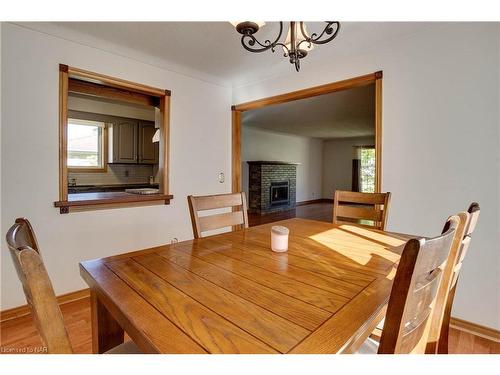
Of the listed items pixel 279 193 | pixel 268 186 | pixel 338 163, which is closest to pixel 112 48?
pixel 268 186

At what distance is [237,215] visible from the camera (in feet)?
5.88

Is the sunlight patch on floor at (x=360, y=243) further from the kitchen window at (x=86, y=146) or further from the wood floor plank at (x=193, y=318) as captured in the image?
the kitchen window at (x=86, y=146)

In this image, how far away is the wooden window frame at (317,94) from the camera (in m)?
2.32

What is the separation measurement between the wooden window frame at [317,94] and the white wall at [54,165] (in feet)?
2.23

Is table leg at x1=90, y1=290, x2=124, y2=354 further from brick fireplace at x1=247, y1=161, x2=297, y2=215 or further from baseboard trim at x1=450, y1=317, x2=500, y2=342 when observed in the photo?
brick fireplace at x1=247, y1=161, x2=297, y2=215

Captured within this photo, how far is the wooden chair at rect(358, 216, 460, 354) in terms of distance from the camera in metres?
0.53

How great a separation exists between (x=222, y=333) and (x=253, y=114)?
5.28 m

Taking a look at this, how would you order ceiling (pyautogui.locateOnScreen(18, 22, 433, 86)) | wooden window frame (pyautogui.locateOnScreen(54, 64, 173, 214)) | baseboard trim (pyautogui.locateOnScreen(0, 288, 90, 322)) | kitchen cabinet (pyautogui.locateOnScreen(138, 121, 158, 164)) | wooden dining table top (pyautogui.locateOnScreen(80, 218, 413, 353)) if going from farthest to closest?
kitchen cabinet (pyautogui.locateOnScreen(138, 121, 158, 164)) < wooden window frame (pyautogui.locateOnScreen(54, 64, 173, 214)) < ceiling (pyautogui.locateOnScreen(18, 22, 433, 86)) < baseboard trim (pyautogui.locateOnScreen(0, 288, 90, 322)) < wooden dining table top (pyautogui.locateOnScreen(80, 218, 413, 353))

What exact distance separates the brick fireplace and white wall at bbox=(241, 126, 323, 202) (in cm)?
26

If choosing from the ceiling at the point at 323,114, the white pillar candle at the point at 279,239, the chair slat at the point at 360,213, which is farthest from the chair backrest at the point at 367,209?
the ceiling at the point at 323,114

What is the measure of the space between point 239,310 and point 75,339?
168cm

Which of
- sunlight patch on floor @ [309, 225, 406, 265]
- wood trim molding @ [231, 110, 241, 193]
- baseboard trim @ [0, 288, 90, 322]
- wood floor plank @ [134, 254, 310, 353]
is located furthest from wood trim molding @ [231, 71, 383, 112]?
baseboard trim @ [0, 288, 90, 322]
